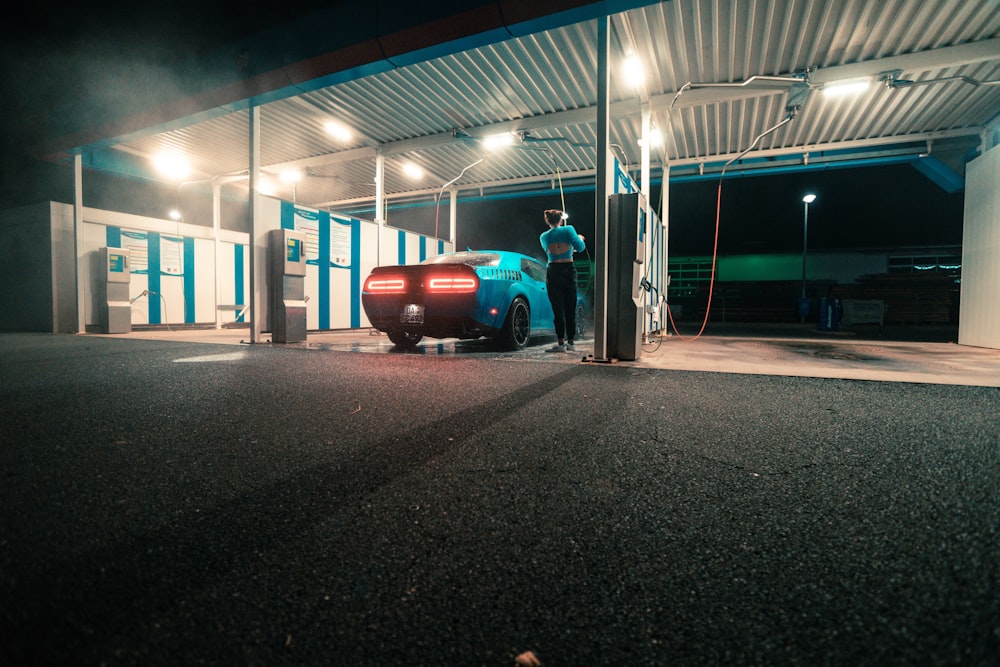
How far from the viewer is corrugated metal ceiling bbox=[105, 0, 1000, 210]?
5.41 meters

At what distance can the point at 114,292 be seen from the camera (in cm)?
984

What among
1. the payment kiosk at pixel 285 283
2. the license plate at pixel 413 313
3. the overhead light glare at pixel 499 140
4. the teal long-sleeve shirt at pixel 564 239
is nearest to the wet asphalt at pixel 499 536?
the license plate at pixel 413 313

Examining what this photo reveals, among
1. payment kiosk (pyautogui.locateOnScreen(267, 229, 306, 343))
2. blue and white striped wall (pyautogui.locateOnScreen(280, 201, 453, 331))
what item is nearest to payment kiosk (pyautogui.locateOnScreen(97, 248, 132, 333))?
blue and white striped wall (pyautogui.locateOnScreen(280, 201, 453, 331))

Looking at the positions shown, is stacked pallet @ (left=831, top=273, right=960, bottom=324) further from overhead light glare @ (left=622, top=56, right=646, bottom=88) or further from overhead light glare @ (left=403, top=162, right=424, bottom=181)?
overhead light glare @ (left=403, top=162, right=424, bottom=181)

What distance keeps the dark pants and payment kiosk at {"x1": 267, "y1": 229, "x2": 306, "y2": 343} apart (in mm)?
4046

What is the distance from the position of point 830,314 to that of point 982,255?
534cm

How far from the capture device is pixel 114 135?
7828 mm

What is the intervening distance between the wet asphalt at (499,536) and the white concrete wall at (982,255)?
6253mm

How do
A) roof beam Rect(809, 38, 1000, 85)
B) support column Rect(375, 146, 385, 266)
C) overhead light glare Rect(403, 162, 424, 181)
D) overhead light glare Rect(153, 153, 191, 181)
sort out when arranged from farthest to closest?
overhead light glare Rect(403, 162, 424, 181) < overhead light glare Rect(153, 153, 191, 181) < support column Rect(375, 146, 385, 266) < roof beam Rect(809, 38, 1000, 85)

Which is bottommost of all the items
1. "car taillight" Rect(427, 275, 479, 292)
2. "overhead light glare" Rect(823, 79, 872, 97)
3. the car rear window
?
"car taillight" Rect(427, 275, 479, 292)

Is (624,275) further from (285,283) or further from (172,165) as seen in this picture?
(172,165)

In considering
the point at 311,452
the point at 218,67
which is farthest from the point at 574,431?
the point at 218,67

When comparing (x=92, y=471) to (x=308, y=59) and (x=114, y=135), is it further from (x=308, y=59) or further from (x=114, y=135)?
(x=114, y=135)

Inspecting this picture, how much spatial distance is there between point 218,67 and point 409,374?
5884mm
